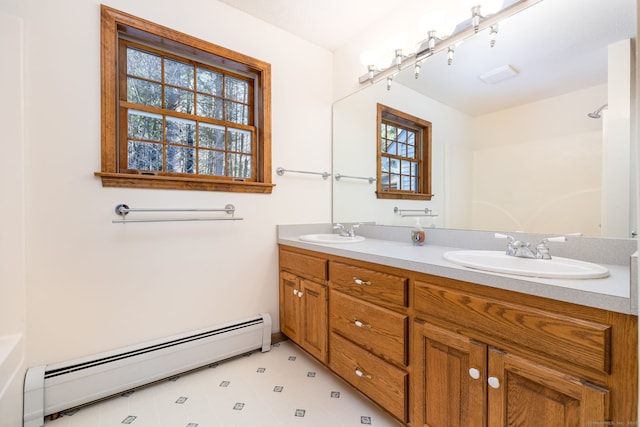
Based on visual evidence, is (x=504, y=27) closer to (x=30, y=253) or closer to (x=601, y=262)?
(x=601, y=262)

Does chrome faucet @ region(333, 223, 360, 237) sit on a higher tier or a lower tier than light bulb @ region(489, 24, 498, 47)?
lower

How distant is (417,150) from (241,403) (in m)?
1.86

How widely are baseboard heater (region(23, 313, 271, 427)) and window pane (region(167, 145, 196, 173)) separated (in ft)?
3.50

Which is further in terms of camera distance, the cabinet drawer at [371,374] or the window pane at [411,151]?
the window pane at [411,151]

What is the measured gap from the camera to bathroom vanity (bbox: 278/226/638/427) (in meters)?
0.75

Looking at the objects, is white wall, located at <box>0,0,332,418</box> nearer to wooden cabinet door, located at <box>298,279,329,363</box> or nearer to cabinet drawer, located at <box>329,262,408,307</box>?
wooden cabinet door, located at <box>298,279,329,363</box>

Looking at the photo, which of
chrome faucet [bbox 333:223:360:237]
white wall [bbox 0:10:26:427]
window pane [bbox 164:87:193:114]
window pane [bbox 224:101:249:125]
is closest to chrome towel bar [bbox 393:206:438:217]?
chrome faucet [bbox 333:223:360:237]

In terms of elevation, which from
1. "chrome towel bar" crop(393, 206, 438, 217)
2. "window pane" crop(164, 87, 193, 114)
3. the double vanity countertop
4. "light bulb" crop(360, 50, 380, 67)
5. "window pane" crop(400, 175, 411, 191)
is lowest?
the double vanity countertop

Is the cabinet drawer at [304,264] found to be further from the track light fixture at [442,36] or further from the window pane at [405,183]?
the track light fixture at [442,36]

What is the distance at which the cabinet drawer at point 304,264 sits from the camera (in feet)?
5.68

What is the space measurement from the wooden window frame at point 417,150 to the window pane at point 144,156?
5.09 feet

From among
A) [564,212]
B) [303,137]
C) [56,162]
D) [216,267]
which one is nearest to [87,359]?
[216,267]

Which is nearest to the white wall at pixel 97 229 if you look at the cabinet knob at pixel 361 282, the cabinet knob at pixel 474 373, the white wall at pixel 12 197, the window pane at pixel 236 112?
the white wall at pixel 12 197

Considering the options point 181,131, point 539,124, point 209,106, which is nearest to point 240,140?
point 209,106
